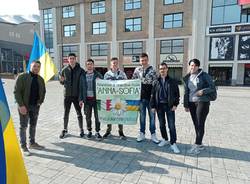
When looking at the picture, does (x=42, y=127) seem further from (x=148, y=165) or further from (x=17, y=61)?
(x=17, y=61)

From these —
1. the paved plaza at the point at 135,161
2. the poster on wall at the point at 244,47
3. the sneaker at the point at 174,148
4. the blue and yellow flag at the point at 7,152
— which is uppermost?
the poster on wall at the point at 244,47

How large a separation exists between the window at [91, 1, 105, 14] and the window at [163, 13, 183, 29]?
32.3 ft

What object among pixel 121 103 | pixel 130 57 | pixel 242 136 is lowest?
pixel 242 136

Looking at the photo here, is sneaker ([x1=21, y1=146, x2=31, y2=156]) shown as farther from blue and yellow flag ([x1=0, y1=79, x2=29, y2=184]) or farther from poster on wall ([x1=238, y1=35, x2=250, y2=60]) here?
poster on wall ([x1=238, y1=35, x2=250, y2=60])

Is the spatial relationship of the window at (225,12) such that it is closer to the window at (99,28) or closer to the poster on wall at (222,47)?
the poster on wall at (222,47)

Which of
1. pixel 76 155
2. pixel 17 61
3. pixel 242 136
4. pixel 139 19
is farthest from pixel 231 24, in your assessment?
pixel 17 61

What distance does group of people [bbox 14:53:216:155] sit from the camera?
13.9 ft

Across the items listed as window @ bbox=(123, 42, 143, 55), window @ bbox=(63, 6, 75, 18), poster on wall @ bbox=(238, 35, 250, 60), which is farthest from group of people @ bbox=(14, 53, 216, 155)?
window @ bbox=(63, 6, 75, 18)

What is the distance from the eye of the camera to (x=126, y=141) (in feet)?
17.1

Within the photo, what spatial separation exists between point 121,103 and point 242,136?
143 inches

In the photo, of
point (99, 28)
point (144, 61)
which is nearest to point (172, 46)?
point (99, 28)

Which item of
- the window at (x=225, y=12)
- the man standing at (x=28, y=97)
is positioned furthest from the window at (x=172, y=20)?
the man standing at (x=28, y=97)

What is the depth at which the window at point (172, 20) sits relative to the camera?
1059 inches

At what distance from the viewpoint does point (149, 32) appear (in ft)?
92.6
